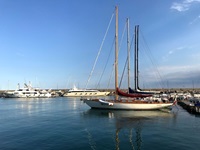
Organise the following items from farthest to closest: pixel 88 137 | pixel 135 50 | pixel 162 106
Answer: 1. pixel 135 50
2. pixel 162 106
3. pixel 88 137

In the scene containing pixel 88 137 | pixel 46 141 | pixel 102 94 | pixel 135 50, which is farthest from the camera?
pixel 102 94

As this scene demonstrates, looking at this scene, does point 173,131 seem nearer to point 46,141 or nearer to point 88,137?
point 88,137

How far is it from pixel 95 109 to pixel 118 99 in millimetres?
5981

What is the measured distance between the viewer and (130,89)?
5238 centimetres

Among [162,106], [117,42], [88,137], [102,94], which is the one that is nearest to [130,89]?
[162,106]

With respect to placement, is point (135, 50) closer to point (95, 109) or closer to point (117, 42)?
point (117, 42)

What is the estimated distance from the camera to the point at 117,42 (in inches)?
2050

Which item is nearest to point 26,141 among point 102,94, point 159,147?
point 159,147

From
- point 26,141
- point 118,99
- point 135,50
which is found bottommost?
point 26,141

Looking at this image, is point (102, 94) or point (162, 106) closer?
point (162, 106)

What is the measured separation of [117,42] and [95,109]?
16.4m

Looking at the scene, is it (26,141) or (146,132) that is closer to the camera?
A: (26,141)

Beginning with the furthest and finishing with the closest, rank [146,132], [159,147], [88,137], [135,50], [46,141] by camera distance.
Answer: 1. [135,50]
2. [146,132]
3. [88,137]
4. [46,141]
5. [159,147]

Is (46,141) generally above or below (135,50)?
below
